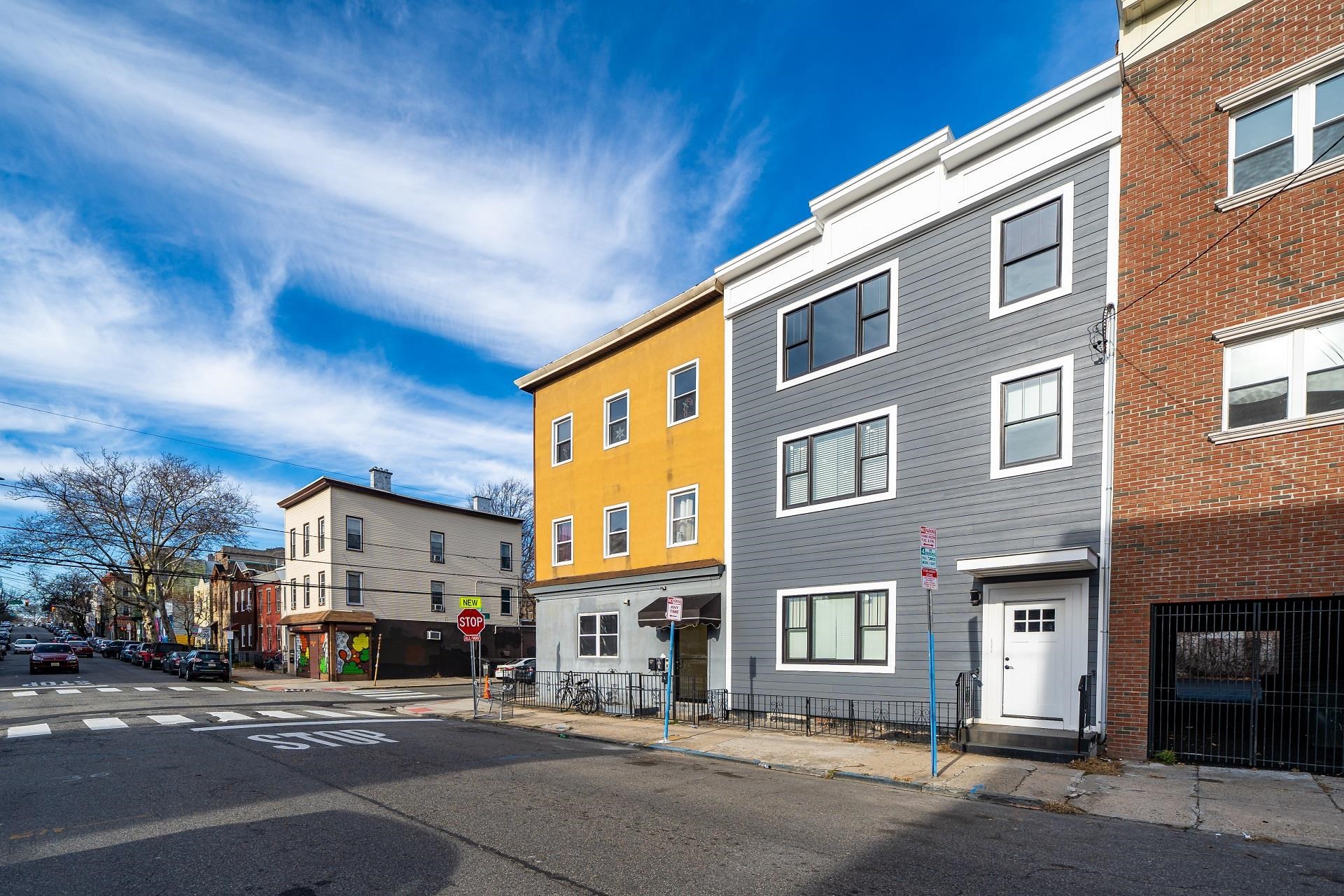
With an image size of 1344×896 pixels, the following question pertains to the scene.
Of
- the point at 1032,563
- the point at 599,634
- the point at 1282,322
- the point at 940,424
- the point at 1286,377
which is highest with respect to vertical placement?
the point at 1282,322

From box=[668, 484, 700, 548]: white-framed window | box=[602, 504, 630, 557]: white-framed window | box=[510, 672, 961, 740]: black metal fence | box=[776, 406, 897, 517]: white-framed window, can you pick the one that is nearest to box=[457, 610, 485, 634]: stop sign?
box=[510, 672, 961, 740]: black metal fence

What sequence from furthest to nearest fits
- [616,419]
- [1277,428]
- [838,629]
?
[616,419]
[838,629]
[1277,428]

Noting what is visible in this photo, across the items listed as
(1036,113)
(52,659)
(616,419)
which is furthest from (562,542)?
(52,659)

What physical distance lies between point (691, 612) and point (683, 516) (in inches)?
111

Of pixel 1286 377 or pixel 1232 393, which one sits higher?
pixel 1286 377

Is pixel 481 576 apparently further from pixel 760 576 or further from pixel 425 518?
pixel 760 576

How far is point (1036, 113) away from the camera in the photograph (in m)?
13.3

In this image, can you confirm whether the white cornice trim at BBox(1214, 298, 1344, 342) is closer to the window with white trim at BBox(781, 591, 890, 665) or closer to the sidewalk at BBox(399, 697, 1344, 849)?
the sidewalk at BBox(399, 697, 1344, 849)

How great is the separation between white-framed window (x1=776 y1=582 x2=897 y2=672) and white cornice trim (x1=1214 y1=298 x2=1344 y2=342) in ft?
22.1

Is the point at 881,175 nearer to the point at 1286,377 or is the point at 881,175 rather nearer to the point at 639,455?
the point at 1286,377

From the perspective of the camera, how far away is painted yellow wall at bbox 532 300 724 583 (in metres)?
19.5

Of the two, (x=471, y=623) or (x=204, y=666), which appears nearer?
(x=471, y=623)

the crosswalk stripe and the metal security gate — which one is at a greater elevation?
the metal security gate

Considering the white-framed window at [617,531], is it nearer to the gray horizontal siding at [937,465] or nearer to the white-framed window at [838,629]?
the gray horizontal siding at [937,465]
